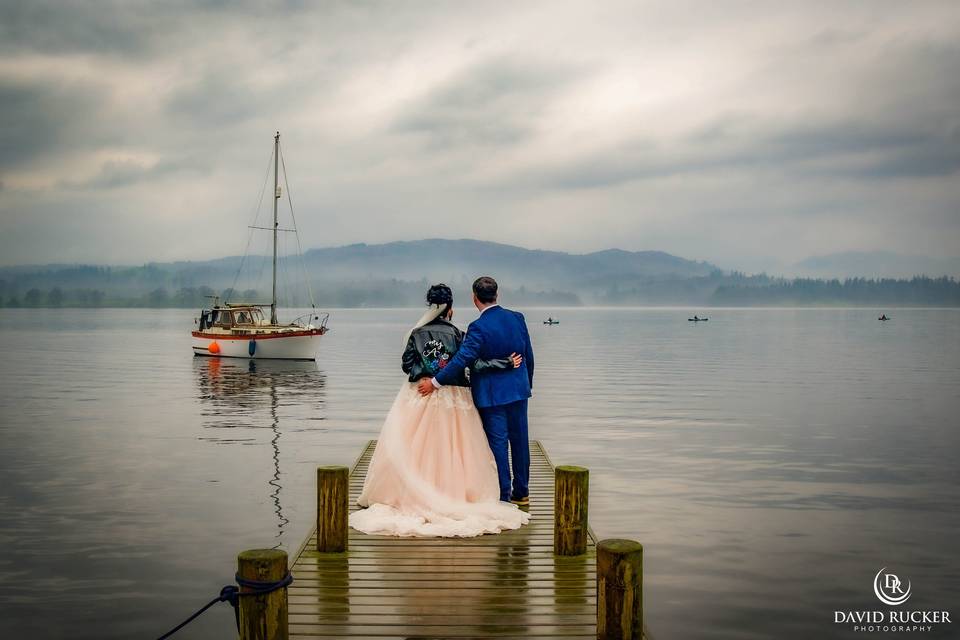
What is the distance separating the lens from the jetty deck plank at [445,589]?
607cm

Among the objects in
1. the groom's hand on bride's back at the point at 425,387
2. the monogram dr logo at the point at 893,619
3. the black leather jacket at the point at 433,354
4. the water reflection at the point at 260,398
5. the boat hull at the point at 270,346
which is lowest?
the water reflection at the point at 260,398

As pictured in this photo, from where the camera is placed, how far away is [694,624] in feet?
29.3

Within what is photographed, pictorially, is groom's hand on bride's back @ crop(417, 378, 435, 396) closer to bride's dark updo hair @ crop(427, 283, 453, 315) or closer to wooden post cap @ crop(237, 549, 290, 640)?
bride's dark updo hair @ crop(427, 283, 453, 315)

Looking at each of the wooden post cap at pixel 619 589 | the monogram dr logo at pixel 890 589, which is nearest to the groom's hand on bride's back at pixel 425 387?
the wooden post cap at pixel 619 589

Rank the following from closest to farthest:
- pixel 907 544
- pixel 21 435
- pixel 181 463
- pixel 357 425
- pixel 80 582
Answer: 1. pixel 80 582
2. pixel 907 544
3. pixel 181 463
4. pixel 21 435
5. pixel 357 425

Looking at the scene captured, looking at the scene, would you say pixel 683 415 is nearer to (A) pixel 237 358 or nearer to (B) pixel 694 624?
(B) pixel 694 624

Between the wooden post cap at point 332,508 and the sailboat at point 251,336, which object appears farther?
the sailboat at point 251,336

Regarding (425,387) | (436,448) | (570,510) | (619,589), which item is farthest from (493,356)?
(619,589)

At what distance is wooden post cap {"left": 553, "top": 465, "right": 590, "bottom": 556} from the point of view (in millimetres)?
7578

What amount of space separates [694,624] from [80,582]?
7.36 metres

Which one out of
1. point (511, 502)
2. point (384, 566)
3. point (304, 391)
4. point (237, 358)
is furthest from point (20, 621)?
point (237, 358)

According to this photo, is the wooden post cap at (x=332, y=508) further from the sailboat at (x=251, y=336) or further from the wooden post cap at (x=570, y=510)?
the sailboat at (x=251, y=336)

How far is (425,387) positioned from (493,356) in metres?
0.77

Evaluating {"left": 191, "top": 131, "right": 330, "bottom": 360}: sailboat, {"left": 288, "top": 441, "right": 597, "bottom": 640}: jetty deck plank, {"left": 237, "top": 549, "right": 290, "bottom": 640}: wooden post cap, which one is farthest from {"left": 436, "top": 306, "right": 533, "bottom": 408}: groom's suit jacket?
{"left": 191, "top": 131, "right": 330, "bottom": 360}: sailboat
